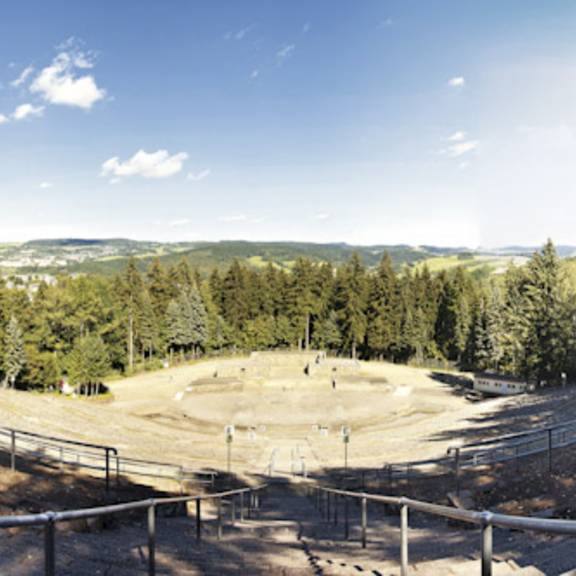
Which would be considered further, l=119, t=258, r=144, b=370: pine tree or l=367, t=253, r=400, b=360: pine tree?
l=367, t=253, r=400, b=360: pine tree

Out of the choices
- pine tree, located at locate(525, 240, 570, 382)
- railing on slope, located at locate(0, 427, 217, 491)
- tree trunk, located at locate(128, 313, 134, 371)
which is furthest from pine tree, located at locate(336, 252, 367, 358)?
railing on slope, located at locate(0, 427, 217, 491)

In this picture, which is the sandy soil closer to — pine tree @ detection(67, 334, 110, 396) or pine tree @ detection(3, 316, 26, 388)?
pine tree @ detection(67, 334, 110, 396)

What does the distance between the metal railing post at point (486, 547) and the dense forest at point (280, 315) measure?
3740 cm

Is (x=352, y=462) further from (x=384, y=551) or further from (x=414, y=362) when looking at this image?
(x=414, y=362)

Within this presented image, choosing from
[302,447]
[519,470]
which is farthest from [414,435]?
[519,470]

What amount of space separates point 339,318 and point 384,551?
50.4 metres

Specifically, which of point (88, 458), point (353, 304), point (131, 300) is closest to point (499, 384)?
point (353, 304)

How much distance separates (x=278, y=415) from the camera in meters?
31.2

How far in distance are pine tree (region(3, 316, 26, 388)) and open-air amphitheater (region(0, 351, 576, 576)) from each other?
7.35 metres

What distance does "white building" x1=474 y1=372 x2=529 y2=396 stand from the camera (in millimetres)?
35406

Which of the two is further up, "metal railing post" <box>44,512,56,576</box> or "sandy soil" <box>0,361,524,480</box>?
"metal railing post" <box>44,512,56,576</box>

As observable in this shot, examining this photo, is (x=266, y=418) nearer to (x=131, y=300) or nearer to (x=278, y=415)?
(x=278, y=415)

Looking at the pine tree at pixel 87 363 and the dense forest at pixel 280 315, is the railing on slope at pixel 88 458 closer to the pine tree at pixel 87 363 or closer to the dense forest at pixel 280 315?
the pine tree at pixel 87 363

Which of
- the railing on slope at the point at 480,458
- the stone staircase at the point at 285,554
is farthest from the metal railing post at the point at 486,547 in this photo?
the railing on slope at the point at 480,458
